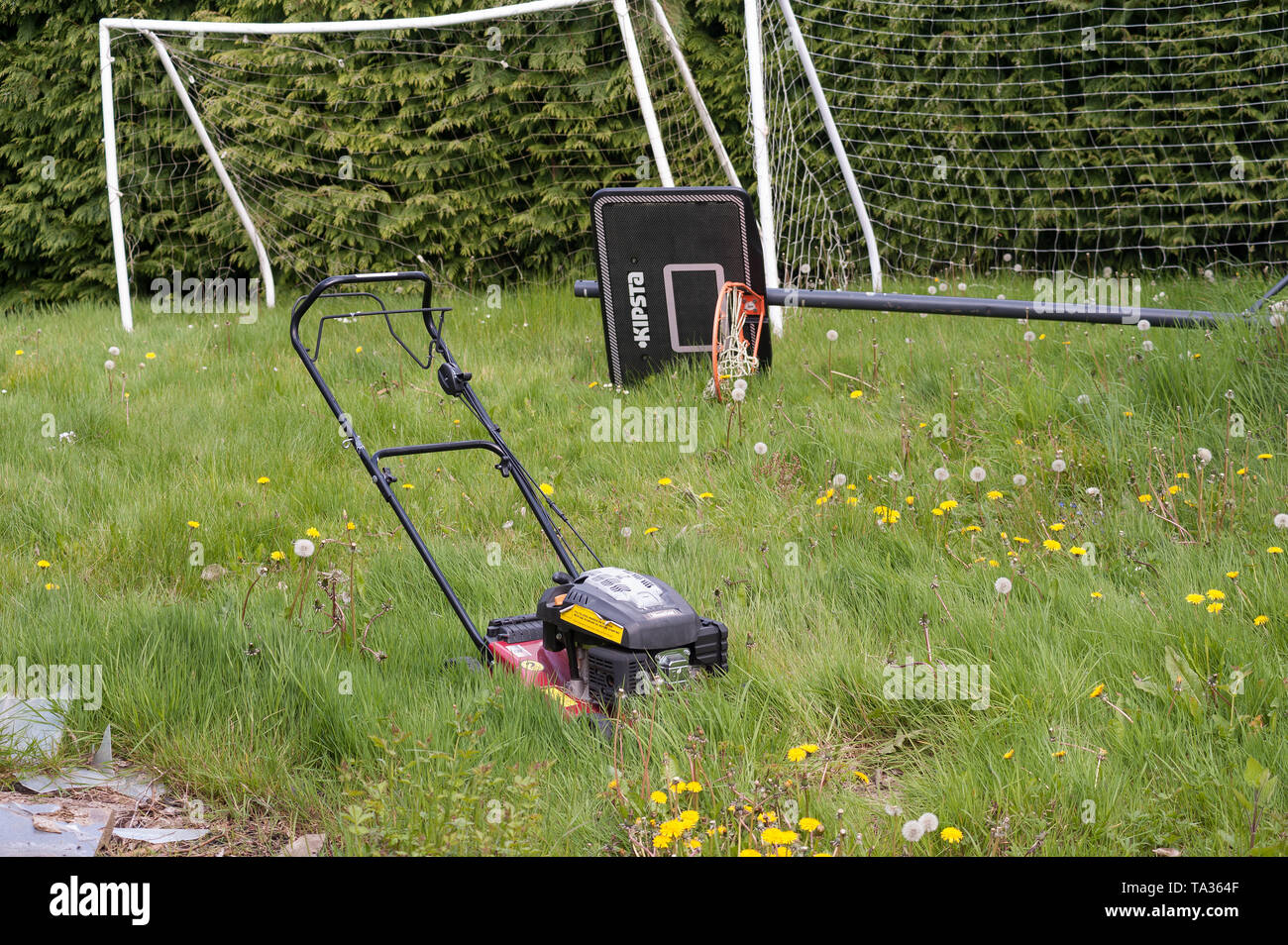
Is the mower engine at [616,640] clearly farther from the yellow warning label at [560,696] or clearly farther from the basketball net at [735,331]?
the basketball net at [735,331]

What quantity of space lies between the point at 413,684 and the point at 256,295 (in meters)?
7.25

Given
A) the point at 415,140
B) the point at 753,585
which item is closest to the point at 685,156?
the point at 415,140

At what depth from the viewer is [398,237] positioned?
9.05 metres

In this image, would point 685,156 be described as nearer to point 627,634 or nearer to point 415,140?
point 415,140

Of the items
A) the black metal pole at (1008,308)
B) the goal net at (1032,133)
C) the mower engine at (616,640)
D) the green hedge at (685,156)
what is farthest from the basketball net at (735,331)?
the mower engine at (616,640)

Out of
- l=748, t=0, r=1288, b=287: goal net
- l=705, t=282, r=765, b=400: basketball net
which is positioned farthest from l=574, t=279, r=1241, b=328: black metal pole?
l=748, t=0, r=1288, b=287: goal net

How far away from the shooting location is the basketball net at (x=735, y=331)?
532cm

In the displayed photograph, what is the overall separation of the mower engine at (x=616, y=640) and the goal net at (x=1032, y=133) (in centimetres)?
488

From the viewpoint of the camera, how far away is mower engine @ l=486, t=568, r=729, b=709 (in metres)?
2.53

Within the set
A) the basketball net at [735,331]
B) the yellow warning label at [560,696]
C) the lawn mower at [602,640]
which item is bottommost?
the yellow warning label at [560,696]

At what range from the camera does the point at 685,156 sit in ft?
26.1

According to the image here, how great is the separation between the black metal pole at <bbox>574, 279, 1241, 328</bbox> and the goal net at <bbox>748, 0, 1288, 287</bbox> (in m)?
2.03

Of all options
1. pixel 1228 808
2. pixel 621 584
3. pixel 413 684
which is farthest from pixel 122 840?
pixel 1228 808

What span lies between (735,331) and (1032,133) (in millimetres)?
3564
